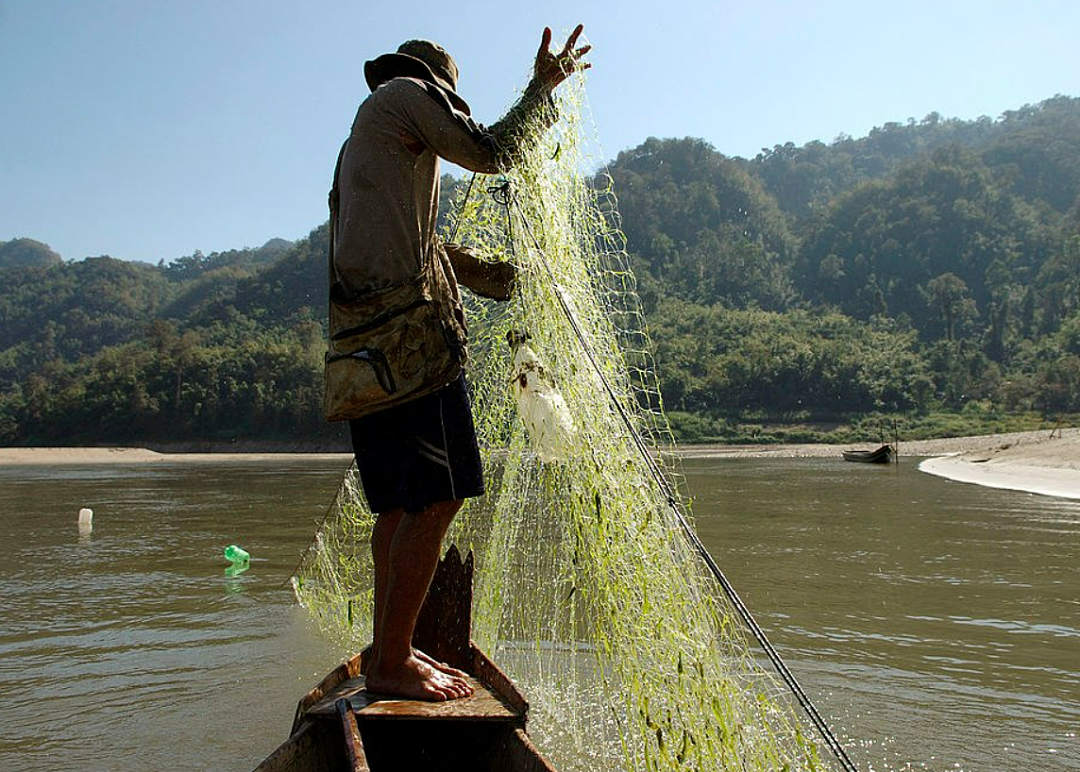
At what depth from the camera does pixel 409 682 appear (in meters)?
2.88

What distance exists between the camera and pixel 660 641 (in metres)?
2.73

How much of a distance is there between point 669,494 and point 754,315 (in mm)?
92881

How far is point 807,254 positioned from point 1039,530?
116m

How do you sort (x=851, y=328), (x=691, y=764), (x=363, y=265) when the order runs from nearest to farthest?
(x=691, y=764) → (x=363, y=265) → (x=851, y=328)

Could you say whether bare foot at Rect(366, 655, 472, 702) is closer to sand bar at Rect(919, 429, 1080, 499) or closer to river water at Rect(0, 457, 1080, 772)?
river water at Rect(0, 457, 1080, 772)

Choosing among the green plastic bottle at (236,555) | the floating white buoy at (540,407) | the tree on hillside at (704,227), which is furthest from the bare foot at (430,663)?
the tree on hillside at (704,227)

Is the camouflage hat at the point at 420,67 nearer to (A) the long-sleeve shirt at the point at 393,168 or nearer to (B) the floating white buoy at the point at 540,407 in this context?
(A) the long-sleeve shirt at the point at 393,168

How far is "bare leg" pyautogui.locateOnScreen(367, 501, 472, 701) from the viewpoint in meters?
2.83

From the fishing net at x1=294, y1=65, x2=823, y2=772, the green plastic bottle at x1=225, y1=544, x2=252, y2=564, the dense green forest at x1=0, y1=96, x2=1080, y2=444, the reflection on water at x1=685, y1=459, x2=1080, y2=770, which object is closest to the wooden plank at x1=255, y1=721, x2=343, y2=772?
the fishing net at x1=294, y1=65, x2=823, y2=772

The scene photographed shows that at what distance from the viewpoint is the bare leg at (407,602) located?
111 inches

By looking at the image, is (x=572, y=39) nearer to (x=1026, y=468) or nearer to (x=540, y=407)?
(x=540, y=407)

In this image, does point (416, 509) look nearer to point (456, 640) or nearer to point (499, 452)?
point (456, 640)

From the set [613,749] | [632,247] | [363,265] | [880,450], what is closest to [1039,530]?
[613,749]

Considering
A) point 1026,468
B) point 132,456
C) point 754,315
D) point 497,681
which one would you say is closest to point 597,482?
point 497,681
